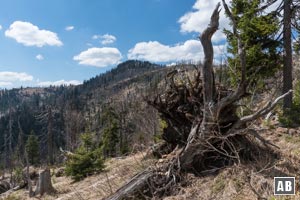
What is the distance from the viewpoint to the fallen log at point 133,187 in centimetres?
647

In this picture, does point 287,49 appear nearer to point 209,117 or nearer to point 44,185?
point 209,117

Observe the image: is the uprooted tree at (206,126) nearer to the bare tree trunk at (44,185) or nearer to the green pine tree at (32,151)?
the bare tree trunk at (44,185)

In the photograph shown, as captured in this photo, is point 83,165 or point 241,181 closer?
point 241,181

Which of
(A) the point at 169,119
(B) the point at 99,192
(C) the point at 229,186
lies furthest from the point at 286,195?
(B) the point at 99,192

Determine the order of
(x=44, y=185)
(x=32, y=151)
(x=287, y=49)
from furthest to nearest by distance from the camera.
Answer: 1. (x=32, y=151)
2. (x=287, y=49)
3. (x=44, y=185)

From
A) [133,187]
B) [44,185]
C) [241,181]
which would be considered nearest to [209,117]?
[241,181]

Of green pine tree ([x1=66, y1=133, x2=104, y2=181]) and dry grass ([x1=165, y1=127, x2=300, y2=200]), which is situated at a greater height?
dry grass ([x1=165, y1=127, x2=300, y2=200])

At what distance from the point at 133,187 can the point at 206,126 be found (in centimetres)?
187

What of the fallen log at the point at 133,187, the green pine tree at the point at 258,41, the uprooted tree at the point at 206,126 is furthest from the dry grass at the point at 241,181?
the green pine tree at the point at 258,41

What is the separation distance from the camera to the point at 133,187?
21.4 ft

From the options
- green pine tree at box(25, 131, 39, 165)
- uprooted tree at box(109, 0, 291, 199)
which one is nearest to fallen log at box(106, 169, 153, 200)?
uprooted tree at box(109, 0, 291, 199)

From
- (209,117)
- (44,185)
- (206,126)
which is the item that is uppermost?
(209,117)

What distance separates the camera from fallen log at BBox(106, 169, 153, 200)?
21.2 feet

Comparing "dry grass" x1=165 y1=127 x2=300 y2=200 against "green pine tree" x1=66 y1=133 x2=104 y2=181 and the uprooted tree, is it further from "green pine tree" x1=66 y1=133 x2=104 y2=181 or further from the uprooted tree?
"green pine tree" x1=66 y1=133 x2=104 y2=181
